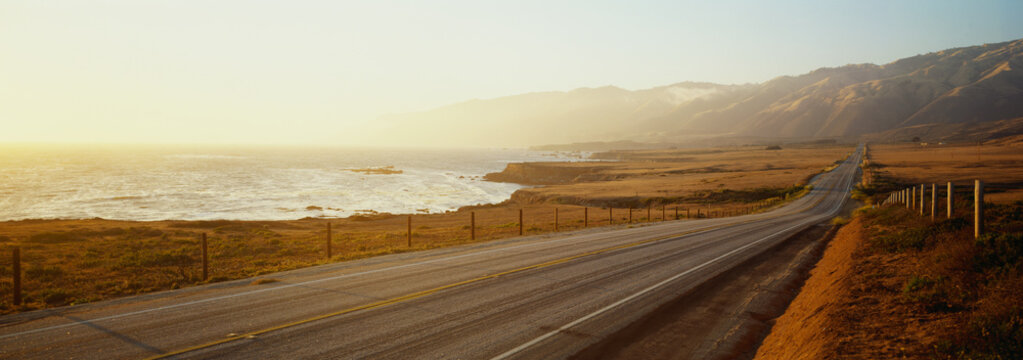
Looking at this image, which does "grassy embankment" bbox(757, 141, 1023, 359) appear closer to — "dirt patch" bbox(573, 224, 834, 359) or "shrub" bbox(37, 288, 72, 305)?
"dirt patch" bbox(573, 224, 834, 359)

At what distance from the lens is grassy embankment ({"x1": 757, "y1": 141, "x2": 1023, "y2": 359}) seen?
266 inches

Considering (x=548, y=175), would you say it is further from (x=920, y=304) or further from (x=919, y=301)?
(x=920, y=304)

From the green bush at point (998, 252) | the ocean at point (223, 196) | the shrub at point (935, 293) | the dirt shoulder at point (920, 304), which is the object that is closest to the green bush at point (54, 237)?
the ocean at point (223, 196)

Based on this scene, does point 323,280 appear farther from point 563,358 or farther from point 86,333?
point 563,358

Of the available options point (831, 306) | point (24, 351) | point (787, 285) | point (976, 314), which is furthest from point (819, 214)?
point (24, 351)

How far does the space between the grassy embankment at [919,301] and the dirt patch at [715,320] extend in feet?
1.57

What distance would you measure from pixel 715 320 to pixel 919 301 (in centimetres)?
355

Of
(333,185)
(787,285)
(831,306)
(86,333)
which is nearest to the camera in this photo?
(86,333)

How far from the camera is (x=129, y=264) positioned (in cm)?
1855

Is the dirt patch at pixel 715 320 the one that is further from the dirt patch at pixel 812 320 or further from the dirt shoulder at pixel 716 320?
the dirt patch at pixel 812 320

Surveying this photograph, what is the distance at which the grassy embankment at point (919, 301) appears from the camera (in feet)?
22.2

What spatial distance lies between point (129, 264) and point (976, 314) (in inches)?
931

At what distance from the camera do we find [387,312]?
1030cm

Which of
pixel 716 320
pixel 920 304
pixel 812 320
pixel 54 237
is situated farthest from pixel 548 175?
pixel 920 304
